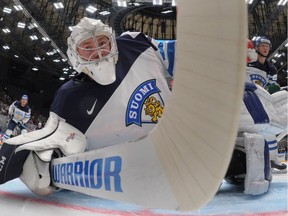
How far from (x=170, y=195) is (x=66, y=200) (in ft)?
1.91

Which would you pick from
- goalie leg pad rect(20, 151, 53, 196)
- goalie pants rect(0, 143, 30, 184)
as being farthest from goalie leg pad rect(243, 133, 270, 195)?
goalie pants rect(0, 143, 30, 184)

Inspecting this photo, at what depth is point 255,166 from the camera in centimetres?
94

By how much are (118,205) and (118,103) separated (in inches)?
17.8

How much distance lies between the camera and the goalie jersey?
1.22 meters

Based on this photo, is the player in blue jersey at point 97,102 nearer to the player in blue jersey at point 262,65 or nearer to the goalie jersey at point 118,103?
the goalie jersey at point 118,103

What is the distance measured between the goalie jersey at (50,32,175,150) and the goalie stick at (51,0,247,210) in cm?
62

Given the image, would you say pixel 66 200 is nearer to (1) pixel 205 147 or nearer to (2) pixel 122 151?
(2) pixel 122 151

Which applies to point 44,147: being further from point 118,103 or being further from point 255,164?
point 255,164

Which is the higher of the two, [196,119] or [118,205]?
[196,119]

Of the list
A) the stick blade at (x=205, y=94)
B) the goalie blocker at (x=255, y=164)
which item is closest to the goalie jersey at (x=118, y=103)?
the goalie blocker at (x=255, y=164)

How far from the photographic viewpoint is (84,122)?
124cm

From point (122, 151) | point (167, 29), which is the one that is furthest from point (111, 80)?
point (167, 29)

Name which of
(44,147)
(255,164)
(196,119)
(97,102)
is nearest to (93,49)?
(97,102)

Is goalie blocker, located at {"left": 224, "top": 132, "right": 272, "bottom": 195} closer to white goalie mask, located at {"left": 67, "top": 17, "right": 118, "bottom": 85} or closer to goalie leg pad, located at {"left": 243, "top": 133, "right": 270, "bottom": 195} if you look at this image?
goalie leg pad, located at {"left": 243, "top": 133, "right": 270, "bottom": 195}
